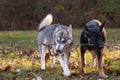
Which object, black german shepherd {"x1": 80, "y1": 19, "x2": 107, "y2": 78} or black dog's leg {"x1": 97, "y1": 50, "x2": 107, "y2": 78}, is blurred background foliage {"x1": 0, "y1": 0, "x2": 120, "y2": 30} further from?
black dog's leg {"x1": 97, "y1": 50, "x2": 107, "y2": 78}

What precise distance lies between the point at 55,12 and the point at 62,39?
27637mm

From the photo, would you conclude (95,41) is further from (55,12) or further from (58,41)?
(55,12)

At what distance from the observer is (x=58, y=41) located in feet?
28.9

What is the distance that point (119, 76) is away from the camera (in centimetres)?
848

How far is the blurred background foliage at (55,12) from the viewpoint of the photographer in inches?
1384

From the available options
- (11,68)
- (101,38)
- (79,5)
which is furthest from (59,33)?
(79,5)

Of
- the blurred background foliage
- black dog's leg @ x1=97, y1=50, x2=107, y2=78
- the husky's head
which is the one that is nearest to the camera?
black dog's leg @ x1=97, y1=50, x2=107, y2=78

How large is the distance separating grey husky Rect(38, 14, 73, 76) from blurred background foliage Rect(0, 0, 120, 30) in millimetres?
24524

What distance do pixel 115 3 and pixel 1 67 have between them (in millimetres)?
26879

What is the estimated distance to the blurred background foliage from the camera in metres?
35.2

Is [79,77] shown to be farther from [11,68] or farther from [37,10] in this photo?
[37,10]

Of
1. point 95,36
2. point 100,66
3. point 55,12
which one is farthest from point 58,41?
point 55,12

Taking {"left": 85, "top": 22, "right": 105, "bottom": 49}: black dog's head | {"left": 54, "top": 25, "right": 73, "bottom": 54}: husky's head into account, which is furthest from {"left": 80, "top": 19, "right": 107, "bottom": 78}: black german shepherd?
{"left": 54, "top": 25, "right": 73, "bottom": 54}: husky's head

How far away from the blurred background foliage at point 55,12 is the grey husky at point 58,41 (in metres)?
24.5
